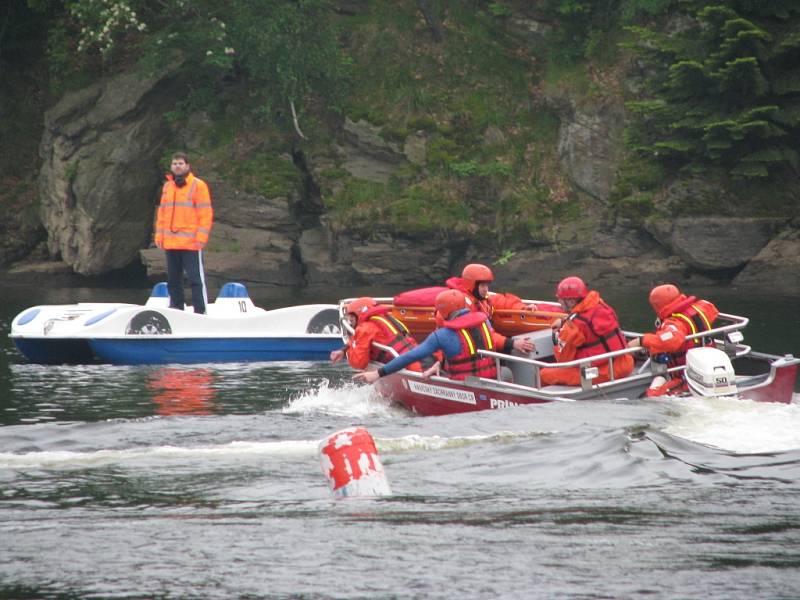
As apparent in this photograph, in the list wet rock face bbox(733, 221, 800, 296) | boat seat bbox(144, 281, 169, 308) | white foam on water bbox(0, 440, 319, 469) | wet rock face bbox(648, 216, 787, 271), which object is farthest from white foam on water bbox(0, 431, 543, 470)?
wet rock face bbox(648, 216, 787, 271)

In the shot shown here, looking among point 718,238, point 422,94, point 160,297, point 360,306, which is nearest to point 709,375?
point 360,306

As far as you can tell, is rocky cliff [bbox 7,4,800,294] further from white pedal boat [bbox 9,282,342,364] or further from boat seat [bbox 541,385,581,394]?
boat seat [bbox 541,385,581,394]

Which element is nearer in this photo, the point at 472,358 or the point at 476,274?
the point at 472,358

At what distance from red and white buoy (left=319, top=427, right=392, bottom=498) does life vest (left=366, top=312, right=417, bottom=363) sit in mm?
4589

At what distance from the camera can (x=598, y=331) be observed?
12.6m

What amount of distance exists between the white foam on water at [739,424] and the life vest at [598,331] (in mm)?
911

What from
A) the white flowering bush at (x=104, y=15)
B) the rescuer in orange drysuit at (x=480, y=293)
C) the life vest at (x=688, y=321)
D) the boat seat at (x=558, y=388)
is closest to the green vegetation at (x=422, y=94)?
the white flowering bush at (x=104, y=15)

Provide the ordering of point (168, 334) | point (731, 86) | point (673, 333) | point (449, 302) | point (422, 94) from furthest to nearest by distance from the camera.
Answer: point (422, 94), point (731, 86), point (168, 334), point (449, 302), point (673, 333)

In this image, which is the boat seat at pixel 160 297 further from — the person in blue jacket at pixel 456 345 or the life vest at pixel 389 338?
the person in blue jacket at pixel 456 345

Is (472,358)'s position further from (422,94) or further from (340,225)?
(422,94)

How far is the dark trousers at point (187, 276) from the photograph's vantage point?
58.7ft

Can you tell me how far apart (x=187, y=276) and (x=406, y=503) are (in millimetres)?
9743

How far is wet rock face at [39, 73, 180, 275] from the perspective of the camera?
1209 inches

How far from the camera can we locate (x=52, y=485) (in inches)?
383
